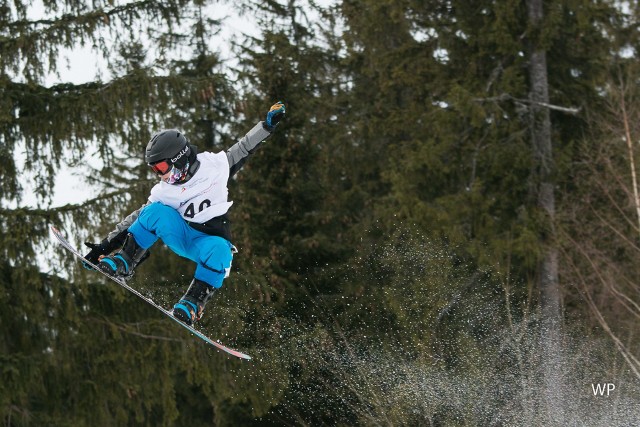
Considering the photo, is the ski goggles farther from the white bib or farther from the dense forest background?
the dense forest background

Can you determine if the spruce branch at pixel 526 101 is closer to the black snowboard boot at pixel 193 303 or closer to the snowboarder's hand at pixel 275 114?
the snowboarder's hand at pixel 275 114

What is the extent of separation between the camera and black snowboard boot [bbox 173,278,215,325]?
751 cm

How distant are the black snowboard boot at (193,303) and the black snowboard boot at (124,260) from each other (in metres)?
0.43

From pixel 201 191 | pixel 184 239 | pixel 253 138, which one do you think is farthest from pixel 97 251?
pixel 253 138

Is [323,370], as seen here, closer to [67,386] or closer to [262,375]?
[262,375]

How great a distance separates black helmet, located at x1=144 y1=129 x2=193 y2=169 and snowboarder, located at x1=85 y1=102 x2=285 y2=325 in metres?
0.01

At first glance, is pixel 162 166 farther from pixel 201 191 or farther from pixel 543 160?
pixel 543 160

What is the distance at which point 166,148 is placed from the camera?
722 centimetres

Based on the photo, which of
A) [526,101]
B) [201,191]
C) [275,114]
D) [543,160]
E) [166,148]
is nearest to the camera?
[166,148]

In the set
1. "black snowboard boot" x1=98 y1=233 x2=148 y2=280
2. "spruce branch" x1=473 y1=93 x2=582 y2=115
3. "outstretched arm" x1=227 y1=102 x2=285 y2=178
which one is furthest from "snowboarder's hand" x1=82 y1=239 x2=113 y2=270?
"spruce branch" x1=473 y1=93 x2=582 y2=115

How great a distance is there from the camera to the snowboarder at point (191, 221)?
7.46m

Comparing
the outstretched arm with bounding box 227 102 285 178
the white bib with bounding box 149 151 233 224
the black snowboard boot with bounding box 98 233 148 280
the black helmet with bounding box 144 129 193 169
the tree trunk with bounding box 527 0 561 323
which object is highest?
the tree trunk with bounding box 527 0 561 323

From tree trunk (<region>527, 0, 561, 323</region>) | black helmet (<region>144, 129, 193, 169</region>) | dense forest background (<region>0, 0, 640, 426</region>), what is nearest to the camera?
black helmet (<region>144, 129, 193, 169</region>)

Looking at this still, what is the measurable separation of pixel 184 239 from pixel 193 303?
47cm
